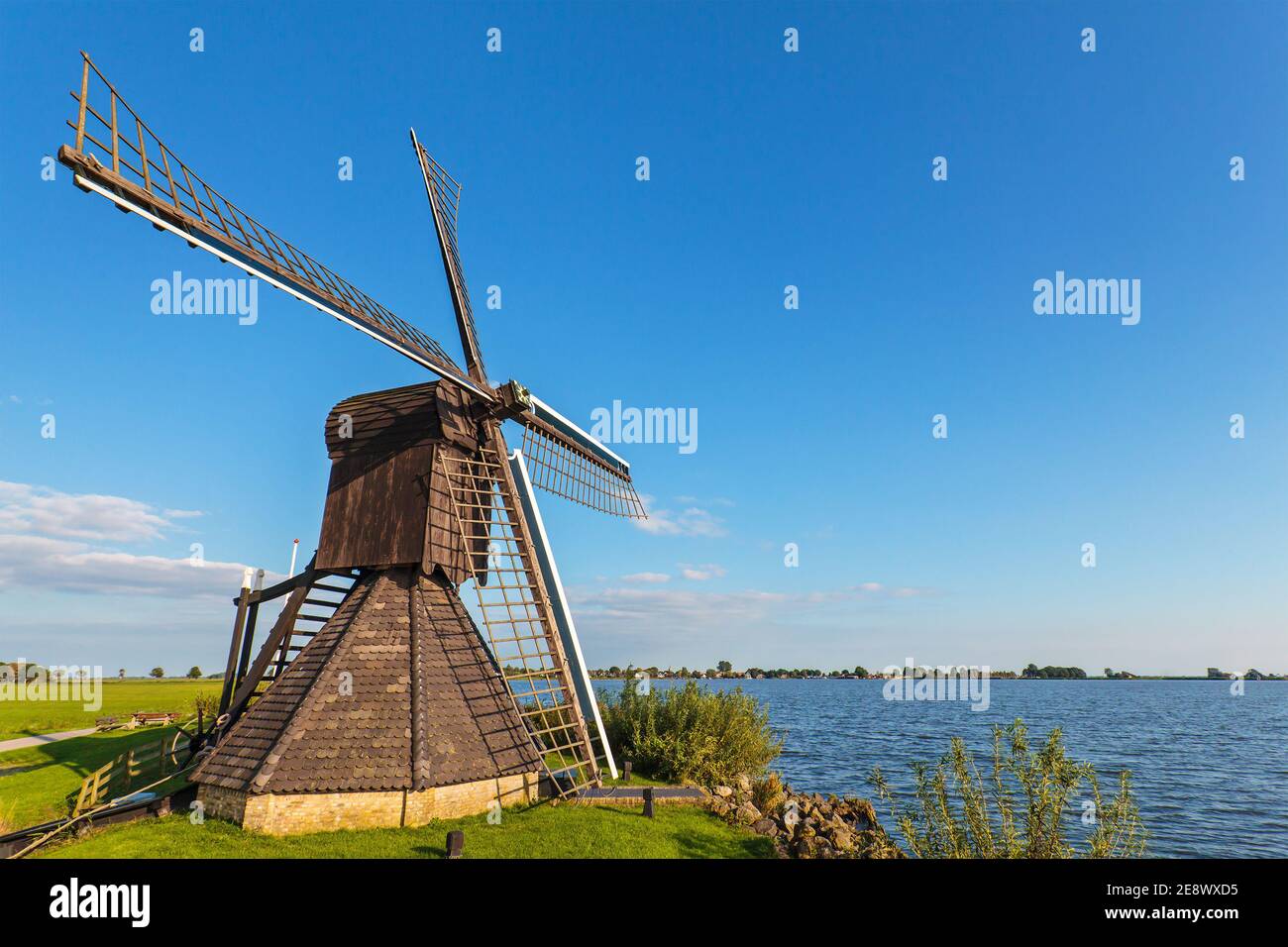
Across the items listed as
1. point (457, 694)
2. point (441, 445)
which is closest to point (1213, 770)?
point (457, 694)

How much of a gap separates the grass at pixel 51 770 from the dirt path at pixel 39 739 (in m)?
0.79

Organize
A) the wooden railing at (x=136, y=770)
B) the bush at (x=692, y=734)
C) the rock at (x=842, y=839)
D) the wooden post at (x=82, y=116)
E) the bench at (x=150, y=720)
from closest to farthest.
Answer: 1. the wooden post at (x=82, y=116)
2. the rock at (x=842, y=839)
3. the wooden railing at (x=136, y=770)
4. the bush at (x=692, y=734)
5. the bench at (x=150, y=720)

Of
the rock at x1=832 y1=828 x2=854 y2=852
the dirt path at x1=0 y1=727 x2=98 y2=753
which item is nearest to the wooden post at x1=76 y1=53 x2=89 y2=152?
the rock at x1=832 y1=828 x2=854 y2=852

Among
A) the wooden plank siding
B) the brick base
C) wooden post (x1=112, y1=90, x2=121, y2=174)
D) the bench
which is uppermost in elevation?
wooden post (x1=112, y1=90, x2=121, y2=174)

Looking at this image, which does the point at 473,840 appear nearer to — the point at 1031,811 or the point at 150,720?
the point at 1031,811

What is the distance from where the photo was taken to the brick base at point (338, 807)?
13672mm

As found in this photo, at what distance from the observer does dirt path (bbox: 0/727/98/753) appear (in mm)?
27498

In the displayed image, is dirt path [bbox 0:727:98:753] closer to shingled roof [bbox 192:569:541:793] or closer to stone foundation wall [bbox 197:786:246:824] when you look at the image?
stone foundation wall [bbox 197:786:246:824]

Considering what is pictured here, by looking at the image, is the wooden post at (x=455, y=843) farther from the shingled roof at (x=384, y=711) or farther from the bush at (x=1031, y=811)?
the bush at (x=1031, y=811)

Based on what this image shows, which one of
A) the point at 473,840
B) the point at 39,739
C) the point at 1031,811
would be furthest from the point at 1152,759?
the point at 39,739

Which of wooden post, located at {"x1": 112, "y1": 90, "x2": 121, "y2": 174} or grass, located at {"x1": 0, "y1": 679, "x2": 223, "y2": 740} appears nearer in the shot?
wooden post, located at {"x1": 112, "y1": 90, "x2": 121, "y2": 174}

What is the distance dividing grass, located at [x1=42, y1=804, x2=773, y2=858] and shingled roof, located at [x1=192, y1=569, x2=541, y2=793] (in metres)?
0.98

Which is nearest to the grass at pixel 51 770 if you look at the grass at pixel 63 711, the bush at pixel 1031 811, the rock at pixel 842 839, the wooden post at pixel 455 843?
the grass at pixel 63 711

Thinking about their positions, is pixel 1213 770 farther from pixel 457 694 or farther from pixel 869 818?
pixel 457 694
